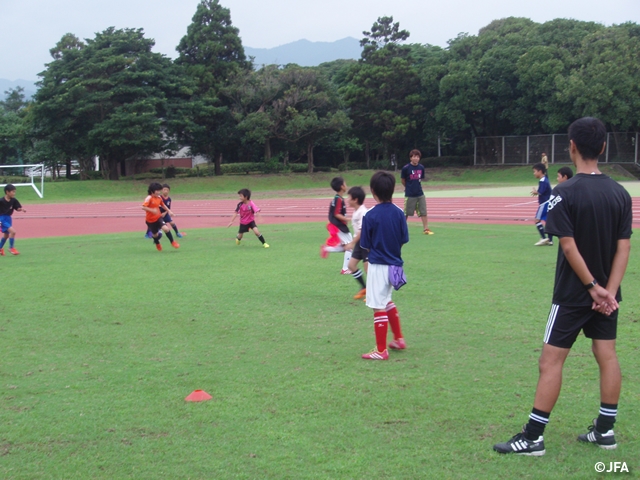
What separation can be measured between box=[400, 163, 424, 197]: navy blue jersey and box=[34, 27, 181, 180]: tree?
1191 inches

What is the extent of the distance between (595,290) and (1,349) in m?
5.28

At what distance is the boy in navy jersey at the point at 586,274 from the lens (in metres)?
3.52

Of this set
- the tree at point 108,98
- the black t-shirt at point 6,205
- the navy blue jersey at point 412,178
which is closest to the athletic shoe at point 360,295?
the navy blue jersey at point 412,178

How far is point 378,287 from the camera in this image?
218 inches

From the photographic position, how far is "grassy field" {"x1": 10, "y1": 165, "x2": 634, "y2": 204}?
39.6 m

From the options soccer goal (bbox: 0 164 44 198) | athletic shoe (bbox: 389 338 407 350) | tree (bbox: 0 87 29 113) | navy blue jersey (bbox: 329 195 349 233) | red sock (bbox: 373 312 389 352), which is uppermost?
tree (bbox: 0 87 29 113)

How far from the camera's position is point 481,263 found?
1051 centimetres

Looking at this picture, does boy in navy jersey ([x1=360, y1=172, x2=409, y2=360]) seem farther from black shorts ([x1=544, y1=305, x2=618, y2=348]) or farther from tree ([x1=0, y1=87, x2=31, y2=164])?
tree ([x1=0, y1=87, x2=31, y2=164])

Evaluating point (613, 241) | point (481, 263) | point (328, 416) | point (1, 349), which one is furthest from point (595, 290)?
point (481, 263)

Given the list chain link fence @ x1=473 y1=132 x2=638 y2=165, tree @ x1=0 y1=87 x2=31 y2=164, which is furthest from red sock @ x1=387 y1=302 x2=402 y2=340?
tree @ x1=0 y1=87 x2=31 y2=164

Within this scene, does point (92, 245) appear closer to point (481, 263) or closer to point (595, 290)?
point (481, 263)

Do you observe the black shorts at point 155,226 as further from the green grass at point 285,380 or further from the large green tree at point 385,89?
the large green tree at point 385,89

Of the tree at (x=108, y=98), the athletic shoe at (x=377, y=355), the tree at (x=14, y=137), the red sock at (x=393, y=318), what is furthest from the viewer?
the tree at (x=14, y=137)

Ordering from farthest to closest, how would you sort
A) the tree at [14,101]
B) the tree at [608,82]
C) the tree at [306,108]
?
1. the tree at [14,101]
2. the tree at [306,108]
3. the tree at [608,82]
